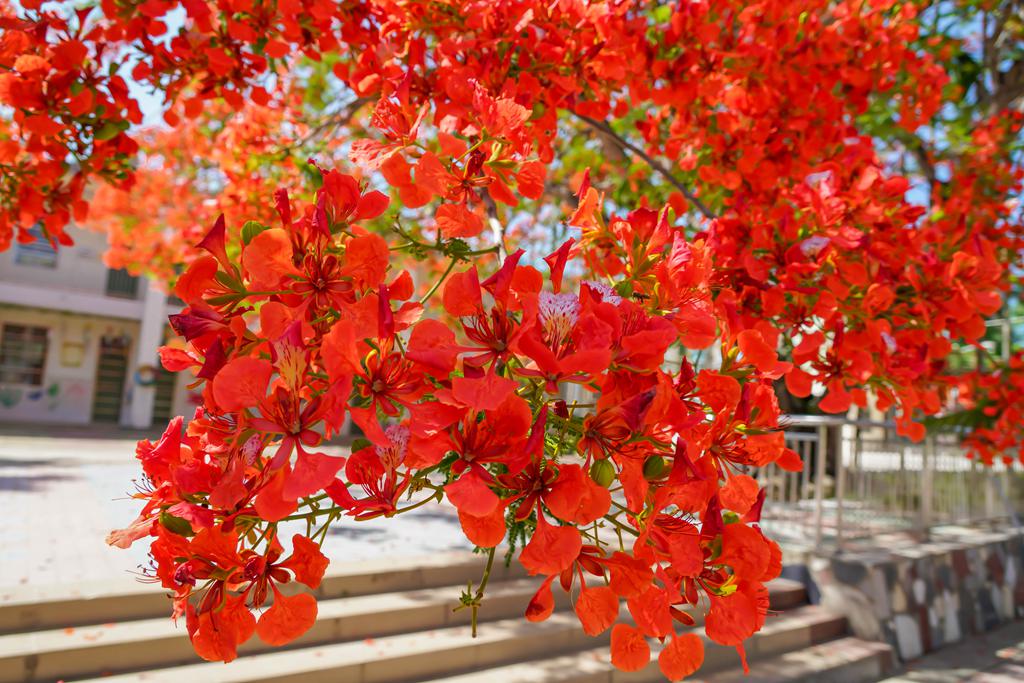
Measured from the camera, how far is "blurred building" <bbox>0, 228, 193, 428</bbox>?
15273mm

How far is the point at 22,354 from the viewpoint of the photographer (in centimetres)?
1546

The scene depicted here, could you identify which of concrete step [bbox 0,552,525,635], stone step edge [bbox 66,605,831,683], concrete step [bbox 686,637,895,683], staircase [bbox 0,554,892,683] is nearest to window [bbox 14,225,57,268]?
concrete step [bbox 0,552,525,635]

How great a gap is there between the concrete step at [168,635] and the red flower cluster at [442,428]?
2.89 meters

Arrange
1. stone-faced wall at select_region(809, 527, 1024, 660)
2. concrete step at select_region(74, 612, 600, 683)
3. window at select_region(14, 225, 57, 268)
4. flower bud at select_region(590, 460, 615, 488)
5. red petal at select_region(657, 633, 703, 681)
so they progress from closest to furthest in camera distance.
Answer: flower bud at select_region(590, 460, 615, 488)
red petal at select_region(657, 633, 703, 681)
concrete step at select_region(74, 612, 600, 683)
stone-faced wall at select_region(809, 527, 1024, 660)
window at select_region(14, 225, 57, 268)

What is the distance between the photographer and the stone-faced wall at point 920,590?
482 centimetres

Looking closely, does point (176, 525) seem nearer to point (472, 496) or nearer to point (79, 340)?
point (472, 496)

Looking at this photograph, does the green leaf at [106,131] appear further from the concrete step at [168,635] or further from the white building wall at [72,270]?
the white building wall at [72,270]

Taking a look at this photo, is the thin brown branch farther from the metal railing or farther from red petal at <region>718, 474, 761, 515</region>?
the metal railing

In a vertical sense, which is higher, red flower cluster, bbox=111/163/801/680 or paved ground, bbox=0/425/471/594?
red flower cluster, bbox=111/163/801/680

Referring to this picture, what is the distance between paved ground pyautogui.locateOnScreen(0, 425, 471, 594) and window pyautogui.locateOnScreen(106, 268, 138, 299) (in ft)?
28.2

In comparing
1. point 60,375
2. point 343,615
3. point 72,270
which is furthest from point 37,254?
point 343,615

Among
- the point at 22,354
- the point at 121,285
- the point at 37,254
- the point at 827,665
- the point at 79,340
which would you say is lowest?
the point at 827,665

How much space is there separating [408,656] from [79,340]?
16.6 m

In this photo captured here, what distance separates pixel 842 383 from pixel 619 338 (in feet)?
3.67
